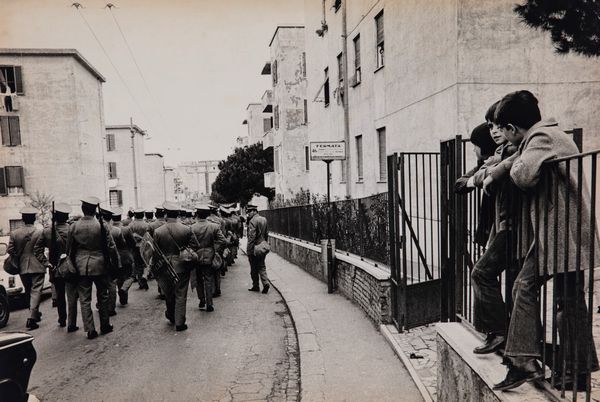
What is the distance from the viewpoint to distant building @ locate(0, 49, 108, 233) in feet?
98.0

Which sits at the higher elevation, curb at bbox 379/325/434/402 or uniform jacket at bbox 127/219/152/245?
uniform jacket at bbox 127/219/152/245

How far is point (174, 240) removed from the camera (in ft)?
26.2

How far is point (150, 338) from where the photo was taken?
698cm

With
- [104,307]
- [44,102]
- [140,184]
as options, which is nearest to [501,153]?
[104,307]

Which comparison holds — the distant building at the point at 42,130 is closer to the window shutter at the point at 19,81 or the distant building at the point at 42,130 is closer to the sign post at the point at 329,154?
the window shutter at the point at 19,81

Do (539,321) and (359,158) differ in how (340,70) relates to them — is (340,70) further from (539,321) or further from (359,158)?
(539,321)

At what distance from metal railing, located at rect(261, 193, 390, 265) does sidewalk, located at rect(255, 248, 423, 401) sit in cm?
106

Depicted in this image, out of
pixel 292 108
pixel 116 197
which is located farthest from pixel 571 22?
pixel 116 197

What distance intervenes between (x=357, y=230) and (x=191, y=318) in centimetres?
339

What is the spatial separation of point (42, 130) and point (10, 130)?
1.80 meters

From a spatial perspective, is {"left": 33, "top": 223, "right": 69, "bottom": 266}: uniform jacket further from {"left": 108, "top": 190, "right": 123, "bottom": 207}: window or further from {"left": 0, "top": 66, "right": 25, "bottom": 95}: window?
{"left": 108, "top": 190, "right": 123, "bottom": 207}: window

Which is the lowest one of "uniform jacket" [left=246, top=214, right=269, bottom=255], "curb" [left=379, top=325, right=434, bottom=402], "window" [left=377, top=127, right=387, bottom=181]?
"curb" [left=379, top=325, right=434, bottom=402]

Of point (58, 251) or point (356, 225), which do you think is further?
point (356, 225)

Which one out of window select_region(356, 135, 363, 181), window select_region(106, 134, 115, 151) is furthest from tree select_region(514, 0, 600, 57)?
window select_region(106, 134, 115, 151)
